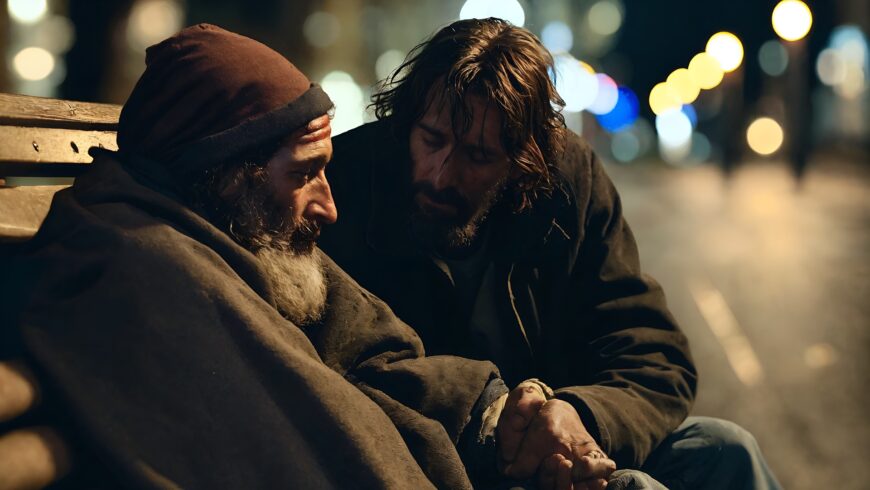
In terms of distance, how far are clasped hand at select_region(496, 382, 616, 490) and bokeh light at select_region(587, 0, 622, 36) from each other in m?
85.6

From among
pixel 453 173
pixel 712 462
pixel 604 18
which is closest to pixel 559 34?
pixel 604 18

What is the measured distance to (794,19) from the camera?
27703 millimetres

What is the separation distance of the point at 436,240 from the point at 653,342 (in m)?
0.71

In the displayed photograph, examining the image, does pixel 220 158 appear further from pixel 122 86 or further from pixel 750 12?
pixel 750 12

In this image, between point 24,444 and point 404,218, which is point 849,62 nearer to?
point 404,218

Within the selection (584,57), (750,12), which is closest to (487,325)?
(750,12)

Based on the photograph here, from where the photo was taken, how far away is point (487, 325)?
3553mm

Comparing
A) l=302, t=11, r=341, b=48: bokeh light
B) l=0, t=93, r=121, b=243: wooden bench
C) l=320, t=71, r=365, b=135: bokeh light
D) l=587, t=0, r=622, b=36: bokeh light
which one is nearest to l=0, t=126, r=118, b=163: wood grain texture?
l=0, t=93, r=121, b=243: wooden bench

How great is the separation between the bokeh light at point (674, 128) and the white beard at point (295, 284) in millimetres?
70738

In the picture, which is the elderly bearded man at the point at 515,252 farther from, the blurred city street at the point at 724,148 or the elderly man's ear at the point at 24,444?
the elderly man's ear at the point at 24,444

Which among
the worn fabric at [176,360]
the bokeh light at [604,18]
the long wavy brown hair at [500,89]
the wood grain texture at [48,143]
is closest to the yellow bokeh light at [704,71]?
the bokeh light at [604,18]

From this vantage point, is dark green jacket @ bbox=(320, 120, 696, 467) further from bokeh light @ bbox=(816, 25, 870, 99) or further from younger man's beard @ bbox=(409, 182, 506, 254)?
bokeh light @ bbox=(816, 25, 870, 99)

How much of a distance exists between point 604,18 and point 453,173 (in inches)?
3522

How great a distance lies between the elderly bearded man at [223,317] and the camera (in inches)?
85.7
